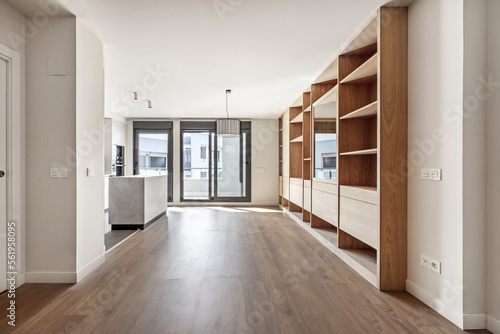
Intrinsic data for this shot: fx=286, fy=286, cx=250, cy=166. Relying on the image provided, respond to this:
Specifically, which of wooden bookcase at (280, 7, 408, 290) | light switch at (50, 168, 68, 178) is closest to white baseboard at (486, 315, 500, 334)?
wooden bookcase at (280, 7, 408, 290)

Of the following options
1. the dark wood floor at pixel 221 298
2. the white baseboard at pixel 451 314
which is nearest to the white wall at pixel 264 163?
the dark wood floor at pixel 221 298

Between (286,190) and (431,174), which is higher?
(431,174)

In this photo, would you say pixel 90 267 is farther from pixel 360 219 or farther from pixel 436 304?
pixel 436 304

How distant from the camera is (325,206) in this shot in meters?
4.10

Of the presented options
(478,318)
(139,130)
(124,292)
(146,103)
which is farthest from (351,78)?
(139,130)

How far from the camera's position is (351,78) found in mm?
3277

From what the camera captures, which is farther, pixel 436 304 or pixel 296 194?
pixel 296 194

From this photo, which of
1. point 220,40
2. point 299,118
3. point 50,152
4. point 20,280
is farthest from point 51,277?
point 299,118

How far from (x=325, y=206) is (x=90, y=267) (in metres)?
3.00

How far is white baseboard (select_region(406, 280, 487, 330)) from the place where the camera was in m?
1.92

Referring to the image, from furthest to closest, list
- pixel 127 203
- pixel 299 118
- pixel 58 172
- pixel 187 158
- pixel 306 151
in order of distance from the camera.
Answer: pixel 187 158
pixel 299 118
pixel 306 151
pixel 127 203
pixel 58 172

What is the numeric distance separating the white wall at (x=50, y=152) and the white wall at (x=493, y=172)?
133 inches

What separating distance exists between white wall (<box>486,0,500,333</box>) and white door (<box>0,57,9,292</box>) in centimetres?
378

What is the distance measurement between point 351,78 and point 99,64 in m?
2.86
